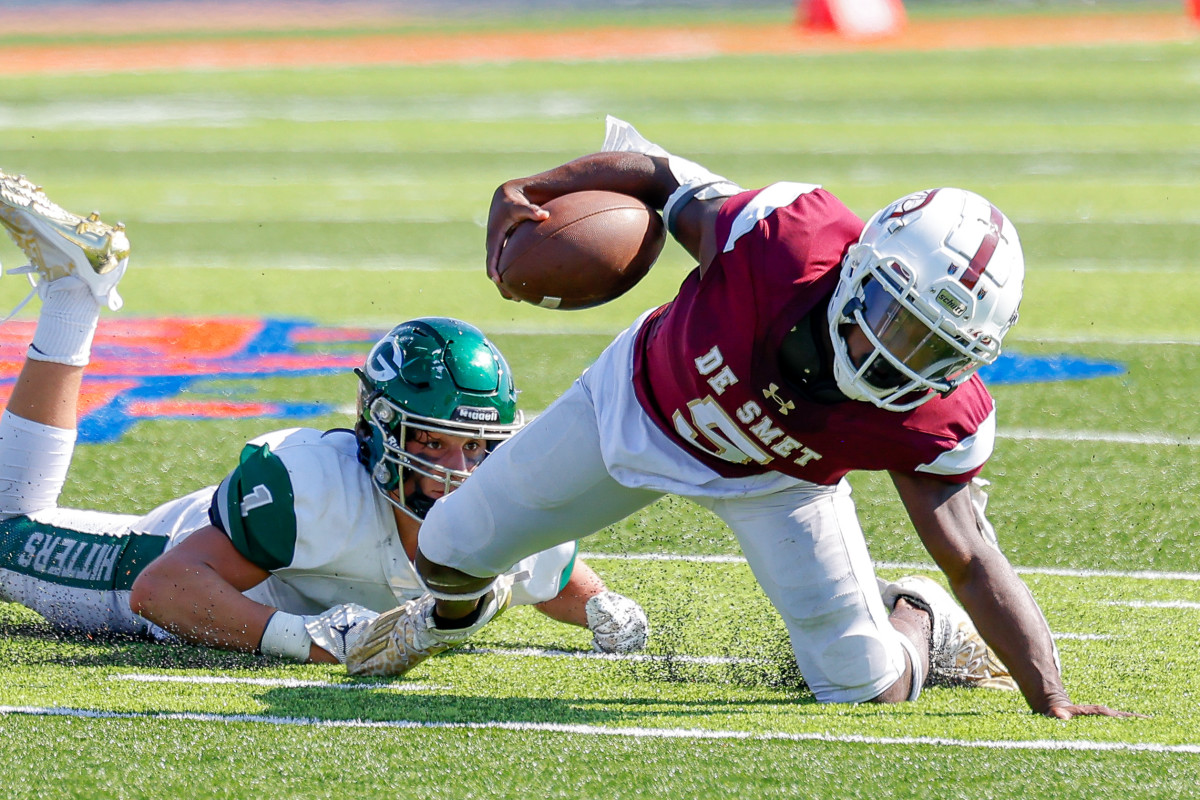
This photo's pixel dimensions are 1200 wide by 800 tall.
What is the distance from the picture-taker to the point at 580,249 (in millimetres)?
3666

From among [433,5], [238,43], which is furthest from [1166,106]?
[433,5]

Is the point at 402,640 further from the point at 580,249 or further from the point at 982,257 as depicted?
the point at 982,257

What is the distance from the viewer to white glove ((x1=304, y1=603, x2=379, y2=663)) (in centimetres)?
389

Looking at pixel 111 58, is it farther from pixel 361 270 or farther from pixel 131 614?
pixel 131 614

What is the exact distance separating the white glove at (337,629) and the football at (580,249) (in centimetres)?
87

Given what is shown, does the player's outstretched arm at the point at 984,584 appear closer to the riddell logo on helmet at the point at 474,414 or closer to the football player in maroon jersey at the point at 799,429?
the football player in maroon jersey at the point at 799,429

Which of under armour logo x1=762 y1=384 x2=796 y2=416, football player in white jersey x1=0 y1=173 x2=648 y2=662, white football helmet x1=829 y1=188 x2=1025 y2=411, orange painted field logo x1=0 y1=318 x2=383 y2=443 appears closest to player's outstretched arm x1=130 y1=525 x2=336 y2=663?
football player in white jersey x1=0 y1=173 x2=648 y2=662

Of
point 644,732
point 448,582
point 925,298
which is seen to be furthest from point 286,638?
point 925,298

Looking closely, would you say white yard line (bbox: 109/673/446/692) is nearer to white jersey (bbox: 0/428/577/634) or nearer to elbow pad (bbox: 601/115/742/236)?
white jersey (bbox: 0/428/577/634)

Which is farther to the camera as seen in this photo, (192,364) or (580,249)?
(192,364)

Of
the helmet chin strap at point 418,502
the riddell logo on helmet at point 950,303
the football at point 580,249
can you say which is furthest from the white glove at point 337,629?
the riddell logo on helmet at point 950,303

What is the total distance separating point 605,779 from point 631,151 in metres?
1.51

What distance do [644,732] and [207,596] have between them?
44.5 inches

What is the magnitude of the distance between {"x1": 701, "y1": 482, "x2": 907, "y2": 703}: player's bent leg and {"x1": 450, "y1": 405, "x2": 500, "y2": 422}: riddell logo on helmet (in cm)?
62
